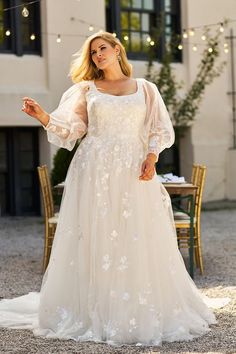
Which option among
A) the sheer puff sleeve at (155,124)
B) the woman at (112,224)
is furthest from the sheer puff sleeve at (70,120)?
the sheer puff sleeve at (155,124)

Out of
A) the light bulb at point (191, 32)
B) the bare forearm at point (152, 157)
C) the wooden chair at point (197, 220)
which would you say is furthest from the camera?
the light bulb at point (191, 32)

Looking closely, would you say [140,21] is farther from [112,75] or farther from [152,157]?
[152,157]

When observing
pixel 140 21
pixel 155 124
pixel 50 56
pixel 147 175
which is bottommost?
pixel 147 175

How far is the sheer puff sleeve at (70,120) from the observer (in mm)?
5379

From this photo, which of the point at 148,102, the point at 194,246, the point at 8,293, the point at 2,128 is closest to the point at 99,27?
the point at 2,128

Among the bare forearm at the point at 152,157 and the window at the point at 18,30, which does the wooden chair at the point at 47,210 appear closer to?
the bare forearm at the point at 152,157

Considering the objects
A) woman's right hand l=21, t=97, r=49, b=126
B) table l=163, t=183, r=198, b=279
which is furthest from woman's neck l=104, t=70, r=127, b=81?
table l=163, t=183, r=198, b=279

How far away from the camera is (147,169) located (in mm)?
5191

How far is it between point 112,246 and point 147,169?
53cm

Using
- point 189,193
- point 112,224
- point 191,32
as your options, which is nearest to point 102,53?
point 112,224

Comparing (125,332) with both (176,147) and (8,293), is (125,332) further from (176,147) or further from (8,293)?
(176,147)

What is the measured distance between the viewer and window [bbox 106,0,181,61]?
46.9ft

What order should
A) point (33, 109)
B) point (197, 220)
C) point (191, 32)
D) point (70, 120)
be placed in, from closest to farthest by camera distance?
point (33, 109) → point (70, 120) → point (197, 220) → point (191, 32)

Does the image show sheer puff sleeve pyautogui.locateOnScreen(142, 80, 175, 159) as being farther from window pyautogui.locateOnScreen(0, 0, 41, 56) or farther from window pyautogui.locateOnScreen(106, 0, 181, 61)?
window pyautogui.locateOnScreen(106, 0, 181, 61)
